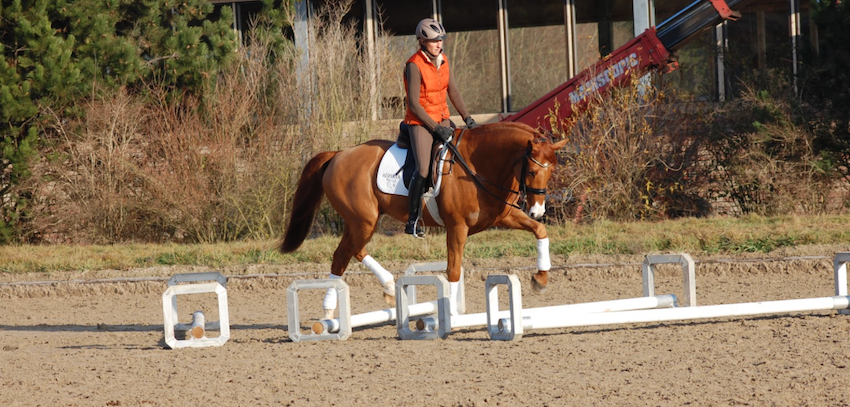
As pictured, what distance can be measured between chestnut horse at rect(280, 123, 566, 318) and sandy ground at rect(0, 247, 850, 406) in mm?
715

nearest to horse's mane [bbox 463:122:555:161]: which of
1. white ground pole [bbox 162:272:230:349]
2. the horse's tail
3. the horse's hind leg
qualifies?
the horse's hind leg

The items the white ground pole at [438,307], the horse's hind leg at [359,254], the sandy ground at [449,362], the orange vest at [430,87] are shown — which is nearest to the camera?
the sandy ground at [449,362]

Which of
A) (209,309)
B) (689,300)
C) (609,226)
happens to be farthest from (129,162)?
(689,300)

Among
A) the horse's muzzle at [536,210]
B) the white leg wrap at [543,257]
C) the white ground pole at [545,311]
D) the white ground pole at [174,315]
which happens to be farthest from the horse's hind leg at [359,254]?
the horse's muzzle at [536,210]

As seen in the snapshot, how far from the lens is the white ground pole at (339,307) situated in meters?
7.70

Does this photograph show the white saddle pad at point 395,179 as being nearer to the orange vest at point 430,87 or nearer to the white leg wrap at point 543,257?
the orange vest at point 430,87

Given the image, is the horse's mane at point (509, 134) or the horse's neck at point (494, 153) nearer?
the horse's mane at point (509, 134)

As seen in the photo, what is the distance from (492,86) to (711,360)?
14539 millimetres

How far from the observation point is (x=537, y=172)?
748cm

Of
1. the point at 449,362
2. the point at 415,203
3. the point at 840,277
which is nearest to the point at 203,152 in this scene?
the point at 415,203

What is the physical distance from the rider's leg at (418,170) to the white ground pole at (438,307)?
53 cm

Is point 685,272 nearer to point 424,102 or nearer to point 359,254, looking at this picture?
point 424,102

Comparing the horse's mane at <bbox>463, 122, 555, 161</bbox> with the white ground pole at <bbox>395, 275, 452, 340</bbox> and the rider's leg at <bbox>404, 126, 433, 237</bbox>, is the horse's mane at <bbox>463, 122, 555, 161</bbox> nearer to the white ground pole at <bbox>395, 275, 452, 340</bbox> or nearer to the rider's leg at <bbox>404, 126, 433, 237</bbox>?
the rider's leg at <bbox>404, 126, 433, 237</bbox>

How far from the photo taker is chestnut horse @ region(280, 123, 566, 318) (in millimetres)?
7633
